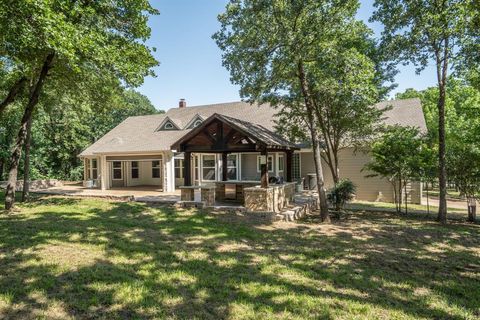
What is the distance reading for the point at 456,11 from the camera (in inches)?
372

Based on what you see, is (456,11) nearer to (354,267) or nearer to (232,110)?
(354,267)

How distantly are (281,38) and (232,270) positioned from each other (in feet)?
24.0

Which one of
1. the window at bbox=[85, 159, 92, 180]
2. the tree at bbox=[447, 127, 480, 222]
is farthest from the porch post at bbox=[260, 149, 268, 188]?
the window at bbox=[85, 159, 92, 180]

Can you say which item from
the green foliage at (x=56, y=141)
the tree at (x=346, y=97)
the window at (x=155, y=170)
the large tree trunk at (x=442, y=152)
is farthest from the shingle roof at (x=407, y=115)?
the green foliage at (x=56, y=141)

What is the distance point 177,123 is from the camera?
2206 centimetres

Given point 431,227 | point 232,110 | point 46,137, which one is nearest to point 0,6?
point 431,227

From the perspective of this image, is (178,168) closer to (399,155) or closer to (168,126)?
(168,126)

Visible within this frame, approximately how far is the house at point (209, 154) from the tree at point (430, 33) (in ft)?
16.1

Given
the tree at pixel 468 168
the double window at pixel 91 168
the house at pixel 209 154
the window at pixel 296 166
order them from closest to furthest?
1. the tree at pixel 468 168
2. the house at pixel 209 154
3. the window at pixel 296 166
4. the double window at pixel 91 168

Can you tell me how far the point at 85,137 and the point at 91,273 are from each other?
91.5 ft

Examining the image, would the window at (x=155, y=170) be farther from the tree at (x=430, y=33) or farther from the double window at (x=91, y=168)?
the tree at (x=430, y=33)

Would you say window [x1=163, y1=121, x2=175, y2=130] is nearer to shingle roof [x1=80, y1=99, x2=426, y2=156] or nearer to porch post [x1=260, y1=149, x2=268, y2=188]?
shingle roof [x1=80, y1=99, x2=426, y2=156]

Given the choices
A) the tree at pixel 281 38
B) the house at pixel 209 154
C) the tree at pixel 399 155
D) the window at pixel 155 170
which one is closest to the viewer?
the tree at pixel 281 38

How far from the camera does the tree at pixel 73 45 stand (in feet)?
26.2
